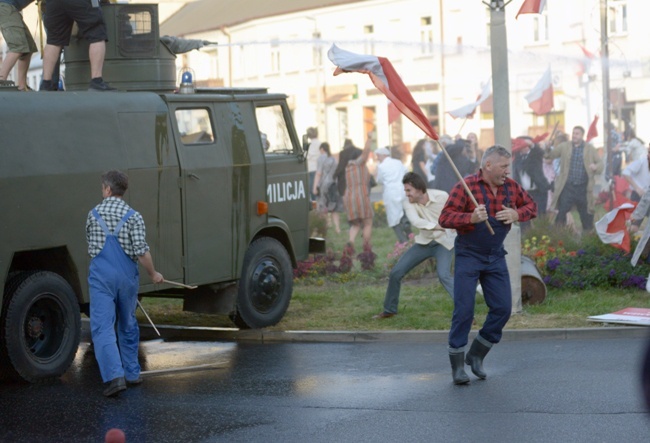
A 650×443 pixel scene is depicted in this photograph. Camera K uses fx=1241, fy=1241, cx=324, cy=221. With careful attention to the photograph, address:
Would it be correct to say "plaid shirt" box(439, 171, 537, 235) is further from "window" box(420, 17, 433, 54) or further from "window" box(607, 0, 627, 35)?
"window" box(420, 17, 433, 54)

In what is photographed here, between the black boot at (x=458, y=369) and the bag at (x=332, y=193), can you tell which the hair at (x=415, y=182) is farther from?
the bag at (x=332, y=193)

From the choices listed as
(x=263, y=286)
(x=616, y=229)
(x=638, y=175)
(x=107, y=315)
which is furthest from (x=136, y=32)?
(x=638, y=175)

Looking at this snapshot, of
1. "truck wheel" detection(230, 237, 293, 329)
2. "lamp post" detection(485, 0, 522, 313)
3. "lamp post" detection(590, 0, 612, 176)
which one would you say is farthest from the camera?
"lamp post" detection(590, 0, 612, 176)

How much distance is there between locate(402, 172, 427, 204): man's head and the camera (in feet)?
40.9

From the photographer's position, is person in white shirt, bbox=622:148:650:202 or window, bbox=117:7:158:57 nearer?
window, bbox=117:7:158:57

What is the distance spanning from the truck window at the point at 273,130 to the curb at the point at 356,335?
198cm

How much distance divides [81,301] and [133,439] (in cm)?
300

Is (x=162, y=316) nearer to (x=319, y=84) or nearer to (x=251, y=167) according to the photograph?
(x=251, y=167)

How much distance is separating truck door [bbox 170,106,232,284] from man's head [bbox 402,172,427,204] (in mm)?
1791

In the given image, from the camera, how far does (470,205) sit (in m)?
9.54

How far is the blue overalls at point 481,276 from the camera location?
9516mm

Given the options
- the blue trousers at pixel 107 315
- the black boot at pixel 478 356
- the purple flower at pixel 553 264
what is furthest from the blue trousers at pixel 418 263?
the blue trousers at pixel 107 315

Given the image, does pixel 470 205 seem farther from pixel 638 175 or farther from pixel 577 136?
pixel 577 136

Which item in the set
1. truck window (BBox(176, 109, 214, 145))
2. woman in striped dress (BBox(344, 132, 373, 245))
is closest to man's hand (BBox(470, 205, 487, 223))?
truck window (BBox(176, 109, 214, 145))
